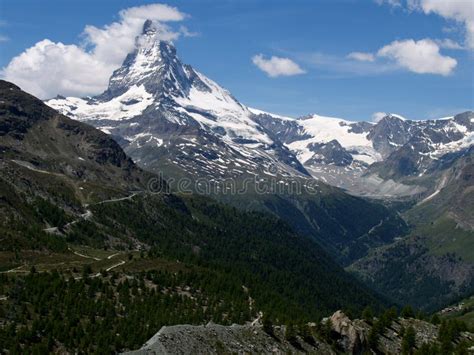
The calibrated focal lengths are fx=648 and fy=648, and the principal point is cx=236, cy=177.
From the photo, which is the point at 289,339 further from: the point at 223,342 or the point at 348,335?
the point at 223,342

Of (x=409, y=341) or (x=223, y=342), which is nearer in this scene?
(x=223, y=342)

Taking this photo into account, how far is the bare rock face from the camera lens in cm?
11525

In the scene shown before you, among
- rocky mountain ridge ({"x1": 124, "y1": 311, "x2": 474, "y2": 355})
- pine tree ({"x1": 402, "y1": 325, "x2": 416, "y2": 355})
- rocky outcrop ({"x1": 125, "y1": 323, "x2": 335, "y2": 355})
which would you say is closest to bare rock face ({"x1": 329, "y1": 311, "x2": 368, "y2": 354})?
rocky mountain ridge ({"x1": 124, "y1": 311, "x2": 474, "y2": 355})

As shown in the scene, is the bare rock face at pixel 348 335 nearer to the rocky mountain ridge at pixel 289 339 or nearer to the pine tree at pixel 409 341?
the rocky mountain ridge at pixel 289 339

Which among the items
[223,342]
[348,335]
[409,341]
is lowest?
[223,342]

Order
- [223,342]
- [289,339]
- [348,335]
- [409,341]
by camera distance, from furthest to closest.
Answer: [409,341] < [348,335] < [289,339] < [223,342]

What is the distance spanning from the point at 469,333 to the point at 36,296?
105390 millimetres

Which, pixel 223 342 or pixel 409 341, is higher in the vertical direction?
pixel 409 341

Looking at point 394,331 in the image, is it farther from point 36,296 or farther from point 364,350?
point 36,296

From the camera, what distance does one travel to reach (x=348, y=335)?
117 metres

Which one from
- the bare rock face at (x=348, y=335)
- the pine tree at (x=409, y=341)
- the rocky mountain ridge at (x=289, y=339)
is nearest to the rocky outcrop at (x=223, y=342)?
the rocky mountain ridge at (x=289, y=339)

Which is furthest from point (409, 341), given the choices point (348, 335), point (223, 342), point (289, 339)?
point (223, 342)

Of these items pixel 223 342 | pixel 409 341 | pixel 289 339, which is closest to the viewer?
pixel 223 342

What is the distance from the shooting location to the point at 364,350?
380 ft
